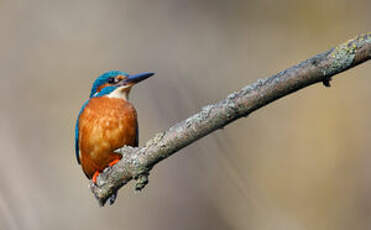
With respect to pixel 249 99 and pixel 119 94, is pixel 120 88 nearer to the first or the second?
pixel 119 94

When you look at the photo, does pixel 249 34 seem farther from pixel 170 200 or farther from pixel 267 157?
pixel 170 200

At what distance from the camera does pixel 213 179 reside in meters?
4.86

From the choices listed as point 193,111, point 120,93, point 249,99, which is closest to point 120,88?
point 120,93

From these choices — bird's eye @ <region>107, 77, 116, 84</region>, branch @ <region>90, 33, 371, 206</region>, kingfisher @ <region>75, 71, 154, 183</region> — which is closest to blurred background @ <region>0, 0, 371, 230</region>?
kingfisher @ <region>75, 71, 154, 183</region>

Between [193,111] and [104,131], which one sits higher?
[104,131]

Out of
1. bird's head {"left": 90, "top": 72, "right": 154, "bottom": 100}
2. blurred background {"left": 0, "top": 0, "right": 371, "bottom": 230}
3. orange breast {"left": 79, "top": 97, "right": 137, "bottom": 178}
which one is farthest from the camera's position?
blurred background {"left": 0, "top": 0, "right": 371, "bottom": 230}

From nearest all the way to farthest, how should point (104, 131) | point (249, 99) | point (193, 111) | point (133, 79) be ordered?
point (249, 99), point (104, 131), point (133, 79), point (193, 111)

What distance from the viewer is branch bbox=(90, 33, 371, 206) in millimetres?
2027

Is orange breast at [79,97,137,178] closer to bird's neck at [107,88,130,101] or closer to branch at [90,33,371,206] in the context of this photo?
bird's neck at [107,88,130,101]

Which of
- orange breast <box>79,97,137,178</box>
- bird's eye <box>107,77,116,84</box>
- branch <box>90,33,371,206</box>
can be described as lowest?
branch <box>90,33,371,206</box>

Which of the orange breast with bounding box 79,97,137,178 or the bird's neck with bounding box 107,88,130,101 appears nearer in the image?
the orange breast with bounding box 79,97,137,178

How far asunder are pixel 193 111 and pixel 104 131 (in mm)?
1318

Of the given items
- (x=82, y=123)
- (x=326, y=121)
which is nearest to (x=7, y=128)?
(x=82, y=123)

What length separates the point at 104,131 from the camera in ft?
11.9
